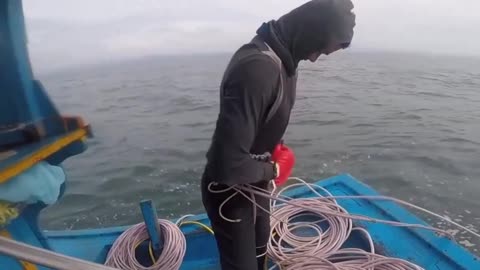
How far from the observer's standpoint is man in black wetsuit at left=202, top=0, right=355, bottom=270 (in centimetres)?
147

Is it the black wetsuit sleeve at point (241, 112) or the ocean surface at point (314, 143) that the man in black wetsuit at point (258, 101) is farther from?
the ocean surface at point (314, 143)

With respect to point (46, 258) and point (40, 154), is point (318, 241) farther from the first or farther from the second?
point (46, 258)

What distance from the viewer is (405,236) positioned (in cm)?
280

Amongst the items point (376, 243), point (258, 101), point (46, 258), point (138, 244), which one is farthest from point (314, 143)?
point (46, 258)

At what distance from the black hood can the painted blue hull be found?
169cm

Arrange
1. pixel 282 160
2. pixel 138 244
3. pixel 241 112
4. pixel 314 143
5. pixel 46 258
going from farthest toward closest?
pixel 314 143, pixel 138 244, pixel 282 160, pixel 241 112, pixel 46 258

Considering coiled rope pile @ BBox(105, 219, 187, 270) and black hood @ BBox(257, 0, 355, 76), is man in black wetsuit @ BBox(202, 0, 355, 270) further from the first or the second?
coiled rope pile @ BBox(105, 219, 187, 270)

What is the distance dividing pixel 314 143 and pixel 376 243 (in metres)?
4.13

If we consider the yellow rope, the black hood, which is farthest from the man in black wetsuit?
the yellow rope

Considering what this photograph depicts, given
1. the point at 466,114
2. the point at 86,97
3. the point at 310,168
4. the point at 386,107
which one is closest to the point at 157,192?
the point at 310,168

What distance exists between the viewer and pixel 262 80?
57.4 inches

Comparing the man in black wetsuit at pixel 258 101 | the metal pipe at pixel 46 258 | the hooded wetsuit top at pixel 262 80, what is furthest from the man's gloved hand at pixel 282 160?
the metal pipe at pixel 46 258

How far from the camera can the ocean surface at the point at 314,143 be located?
15.8 feet

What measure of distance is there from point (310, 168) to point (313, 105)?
13.6ft
